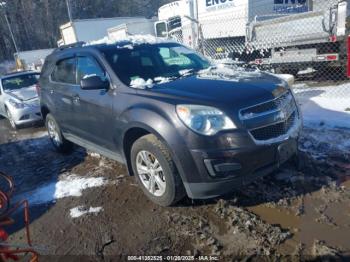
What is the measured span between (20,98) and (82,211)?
6.32 meters

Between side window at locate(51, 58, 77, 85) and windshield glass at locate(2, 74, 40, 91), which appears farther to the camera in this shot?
windshield glass at locate(2, 74, 40, 91)

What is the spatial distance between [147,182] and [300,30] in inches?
318

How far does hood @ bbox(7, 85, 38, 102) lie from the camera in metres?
9.43

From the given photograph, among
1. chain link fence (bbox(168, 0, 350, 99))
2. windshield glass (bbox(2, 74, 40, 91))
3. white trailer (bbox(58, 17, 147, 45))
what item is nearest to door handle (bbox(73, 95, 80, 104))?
chain link fence (bbox(168, 0, 350, 99))

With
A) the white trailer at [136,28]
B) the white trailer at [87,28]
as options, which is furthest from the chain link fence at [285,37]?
the white trailer at [87,28]

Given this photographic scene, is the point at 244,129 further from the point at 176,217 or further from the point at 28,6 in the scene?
the point at 28,6

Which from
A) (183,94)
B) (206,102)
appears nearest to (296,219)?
(206,102)

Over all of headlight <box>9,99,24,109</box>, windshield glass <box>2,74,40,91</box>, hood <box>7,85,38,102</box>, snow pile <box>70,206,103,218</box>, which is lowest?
snow pile <box>70,206,103,218</box>

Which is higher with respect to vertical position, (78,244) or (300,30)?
(300,30)

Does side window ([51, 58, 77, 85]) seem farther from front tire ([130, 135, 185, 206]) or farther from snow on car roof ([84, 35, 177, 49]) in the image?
front tire ([130, 135, 185, 206])

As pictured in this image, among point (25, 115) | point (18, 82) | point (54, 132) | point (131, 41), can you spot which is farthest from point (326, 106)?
point (18, 82)

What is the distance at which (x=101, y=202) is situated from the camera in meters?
4.37

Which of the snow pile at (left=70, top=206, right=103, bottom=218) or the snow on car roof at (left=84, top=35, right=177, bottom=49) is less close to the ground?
the snow on car roof at (left=84, top=35, right=177, bottom=49)

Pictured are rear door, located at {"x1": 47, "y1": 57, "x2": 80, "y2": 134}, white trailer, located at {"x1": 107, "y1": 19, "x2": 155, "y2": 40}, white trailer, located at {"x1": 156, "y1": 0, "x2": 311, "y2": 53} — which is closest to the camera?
rear door, located at {"x1": 47, "y1": 57, "x2": 80, "y2": 134}
